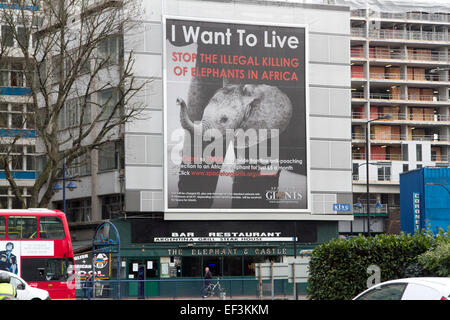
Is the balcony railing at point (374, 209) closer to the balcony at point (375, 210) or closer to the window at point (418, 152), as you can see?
the balcony at point (375, 210)

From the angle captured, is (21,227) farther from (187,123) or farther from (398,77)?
(398,77)

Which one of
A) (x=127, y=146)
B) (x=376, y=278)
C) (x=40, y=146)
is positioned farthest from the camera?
(x=40, y=146)

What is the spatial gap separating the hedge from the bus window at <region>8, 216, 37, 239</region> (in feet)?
45.4

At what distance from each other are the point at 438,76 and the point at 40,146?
52725mm

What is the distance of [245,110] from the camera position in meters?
49.7

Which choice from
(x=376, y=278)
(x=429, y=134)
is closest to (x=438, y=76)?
(x=429, y=134)

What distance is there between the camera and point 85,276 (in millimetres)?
41688

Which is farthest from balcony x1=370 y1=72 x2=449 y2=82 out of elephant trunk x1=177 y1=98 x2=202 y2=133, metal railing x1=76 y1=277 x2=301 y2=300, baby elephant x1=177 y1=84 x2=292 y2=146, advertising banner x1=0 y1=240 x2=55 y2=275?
advertising banner x1=0 y1=240 x2=55 y2=275

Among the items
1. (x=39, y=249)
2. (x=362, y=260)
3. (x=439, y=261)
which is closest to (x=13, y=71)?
(x=39, y=249)

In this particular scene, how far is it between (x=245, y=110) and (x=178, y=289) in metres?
16.2

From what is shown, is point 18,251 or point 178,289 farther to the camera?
point 178,289

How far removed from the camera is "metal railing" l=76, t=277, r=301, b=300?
3384cm
